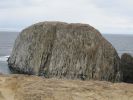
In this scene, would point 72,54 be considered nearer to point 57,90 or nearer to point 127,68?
point 127,68

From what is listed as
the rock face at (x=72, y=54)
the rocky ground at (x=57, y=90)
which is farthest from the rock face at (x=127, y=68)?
the rocky ground at (x=57, y=90)

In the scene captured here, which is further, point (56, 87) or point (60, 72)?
point (60, 72)

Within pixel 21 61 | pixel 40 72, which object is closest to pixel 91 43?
pixel 40 72

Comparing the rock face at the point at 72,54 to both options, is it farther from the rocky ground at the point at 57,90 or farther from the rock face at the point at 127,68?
the rocky ground at the point at 57,90

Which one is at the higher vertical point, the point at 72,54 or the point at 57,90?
the point at 57,90

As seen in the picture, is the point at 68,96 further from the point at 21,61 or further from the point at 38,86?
the point at 21,61

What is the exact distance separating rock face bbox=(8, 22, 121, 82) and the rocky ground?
174 ft

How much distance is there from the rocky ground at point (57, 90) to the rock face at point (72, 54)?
53.2 meters

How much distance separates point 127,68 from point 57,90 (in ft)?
190

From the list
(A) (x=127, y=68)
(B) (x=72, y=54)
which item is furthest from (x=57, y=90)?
(A) (x=127, y=68)

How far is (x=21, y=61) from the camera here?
264ft

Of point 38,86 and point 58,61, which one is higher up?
point 38,86

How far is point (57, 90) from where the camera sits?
702cm

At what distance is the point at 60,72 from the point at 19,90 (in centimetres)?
5704
